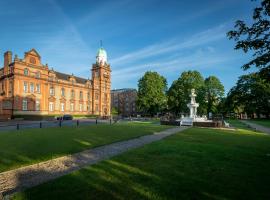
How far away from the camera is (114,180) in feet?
19.4

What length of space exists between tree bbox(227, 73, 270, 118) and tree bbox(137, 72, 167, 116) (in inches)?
974

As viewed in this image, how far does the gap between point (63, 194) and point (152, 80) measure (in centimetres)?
6425

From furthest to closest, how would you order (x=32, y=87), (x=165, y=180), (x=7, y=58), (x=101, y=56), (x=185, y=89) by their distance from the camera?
(x=101, y=56)
(x=185, y=89)
(x=32, y=87)
(x=7, y=58)
(x=165, y=180)

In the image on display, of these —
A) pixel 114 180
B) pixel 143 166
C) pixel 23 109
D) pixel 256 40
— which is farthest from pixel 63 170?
pixel 23 109

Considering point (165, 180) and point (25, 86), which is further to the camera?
point (25, 86)

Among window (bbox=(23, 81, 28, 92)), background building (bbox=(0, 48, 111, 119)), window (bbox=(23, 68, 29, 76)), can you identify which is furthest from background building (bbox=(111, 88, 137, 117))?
window (bbox=(23, 68, 29, 76))

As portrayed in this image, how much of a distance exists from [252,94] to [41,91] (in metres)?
66.3

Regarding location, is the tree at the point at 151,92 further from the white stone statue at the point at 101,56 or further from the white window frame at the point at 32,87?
the white window frame at the point at 32,87

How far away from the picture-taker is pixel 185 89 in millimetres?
64750

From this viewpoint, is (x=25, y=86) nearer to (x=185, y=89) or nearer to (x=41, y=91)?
(x=41, y=91)

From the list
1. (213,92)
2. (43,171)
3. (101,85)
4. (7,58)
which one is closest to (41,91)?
(7,58)

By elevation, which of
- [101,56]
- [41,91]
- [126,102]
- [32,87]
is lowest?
[126,102]

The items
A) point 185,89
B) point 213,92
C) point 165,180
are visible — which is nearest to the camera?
point 165,180

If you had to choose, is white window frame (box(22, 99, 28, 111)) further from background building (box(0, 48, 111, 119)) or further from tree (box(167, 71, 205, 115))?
tree (box(167, 71, 205, 115))
